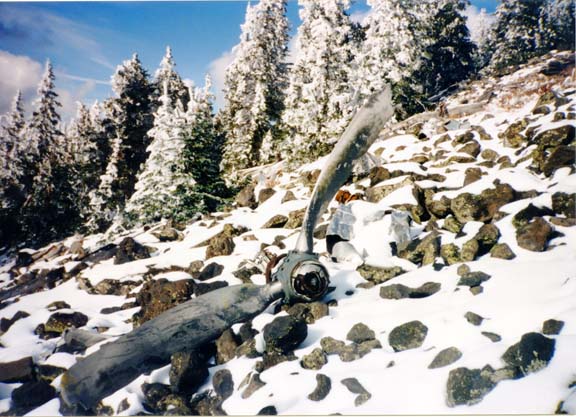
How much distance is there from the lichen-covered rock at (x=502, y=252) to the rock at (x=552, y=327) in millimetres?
1512

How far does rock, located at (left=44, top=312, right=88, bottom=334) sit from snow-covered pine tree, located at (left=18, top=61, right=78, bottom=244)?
15.3 m

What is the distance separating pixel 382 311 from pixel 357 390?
111 cm

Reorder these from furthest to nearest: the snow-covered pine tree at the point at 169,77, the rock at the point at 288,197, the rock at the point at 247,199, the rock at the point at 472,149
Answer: the snow-covered pine tree at the point at 169,77 < the rock at the point at 247,199 < the rock at the point at 288,197 < the rock at the point at 472,149

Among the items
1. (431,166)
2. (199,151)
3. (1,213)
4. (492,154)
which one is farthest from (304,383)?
(1,213)

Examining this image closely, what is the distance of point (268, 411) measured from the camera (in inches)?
106

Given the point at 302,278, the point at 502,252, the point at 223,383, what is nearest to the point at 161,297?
the point at 223,383

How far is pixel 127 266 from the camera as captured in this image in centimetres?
698

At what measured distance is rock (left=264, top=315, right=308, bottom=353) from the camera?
3244 millimetres

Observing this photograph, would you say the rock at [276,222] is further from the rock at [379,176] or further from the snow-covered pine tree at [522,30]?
the snow-covered pine tree at [522,30]

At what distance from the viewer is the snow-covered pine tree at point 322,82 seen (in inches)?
597

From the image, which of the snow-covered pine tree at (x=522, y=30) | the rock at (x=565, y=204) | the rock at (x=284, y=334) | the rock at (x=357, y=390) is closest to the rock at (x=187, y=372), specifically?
the rock at (x=284, y=334)

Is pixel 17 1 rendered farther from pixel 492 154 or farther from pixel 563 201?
pixel 492 154

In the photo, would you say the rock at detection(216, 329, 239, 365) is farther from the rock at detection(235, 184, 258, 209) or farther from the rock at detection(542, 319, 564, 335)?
the rock at detection(235, 184, 258, 209)

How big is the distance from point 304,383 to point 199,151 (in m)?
10.8
